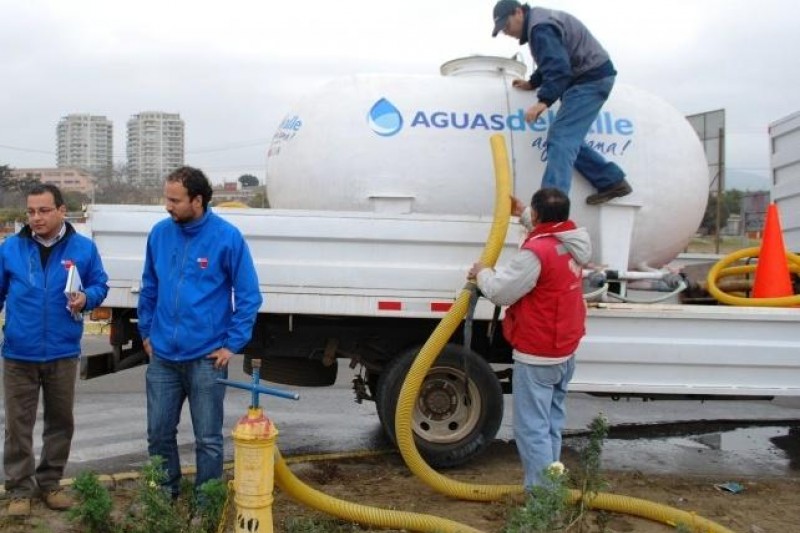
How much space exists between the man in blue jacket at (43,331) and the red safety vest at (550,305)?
7.28 feet

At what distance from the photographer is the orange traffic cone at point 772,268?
5410 millimetres

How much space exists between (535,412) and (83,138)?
74719 millimetres

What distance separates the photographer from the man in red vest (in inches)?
155

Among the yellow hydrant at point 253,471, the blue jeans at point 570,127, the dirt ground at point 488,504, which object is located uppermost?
the blue jeans at point 570,127

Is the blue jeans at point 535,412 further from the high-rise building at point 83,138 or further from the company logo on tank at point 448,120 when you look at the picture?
A: the high-rise building at point 83,138

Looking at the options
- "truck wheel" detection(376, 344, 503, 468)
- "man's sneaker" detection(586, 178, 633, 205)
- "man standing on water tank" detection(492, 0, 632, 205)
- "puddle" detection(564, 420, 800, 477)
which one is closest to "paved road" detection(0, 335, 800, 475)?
"puddle" detection(564, 420, 800, 477)

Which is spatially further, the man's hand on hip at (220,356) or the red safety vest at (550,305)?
the red safety vest at (550,305)

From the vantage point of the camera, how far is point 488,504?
4375 millimetres

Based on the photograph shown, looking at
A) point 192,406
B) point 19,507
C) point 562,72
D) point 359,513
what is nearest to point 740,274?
point 562,72

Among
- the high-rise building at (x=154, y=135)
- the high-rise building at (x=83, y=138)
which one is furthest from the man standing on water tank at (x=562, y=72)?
the high-rise building at (x=83, y=138)

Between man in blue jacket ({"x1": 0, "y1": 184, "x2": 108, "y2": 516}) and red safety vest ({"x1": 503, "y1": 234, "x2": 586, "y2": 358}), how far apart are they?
2.22 meters

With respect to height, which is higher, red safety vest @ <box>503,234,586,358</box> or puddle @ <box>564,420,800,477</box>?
red safety vest @ <box>503,234,586,358</box>

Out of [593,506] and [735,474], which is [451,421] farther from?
[735,474]

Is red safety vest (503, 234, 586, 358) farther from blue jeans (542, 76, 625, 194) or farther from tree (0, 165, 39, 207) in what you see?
tree (0, 165, 39, 207)
